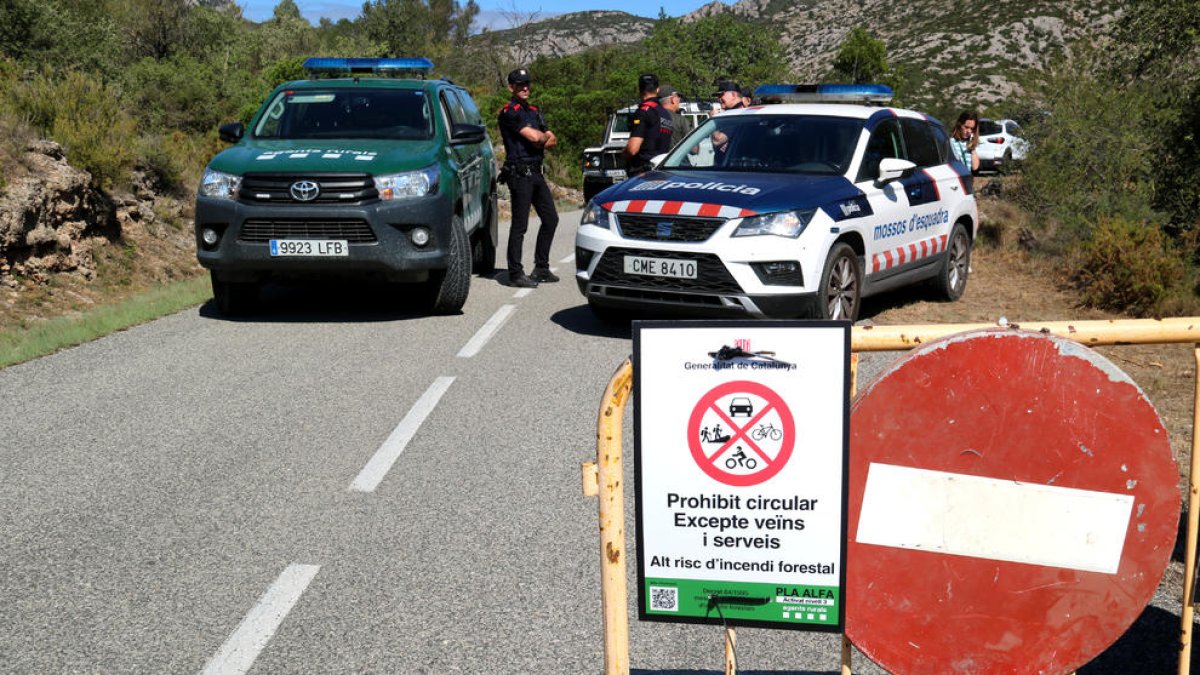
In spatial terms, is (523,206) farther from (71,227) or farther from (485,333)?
(71,227)

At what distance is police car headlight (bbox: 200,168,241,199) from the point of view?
10211 mm

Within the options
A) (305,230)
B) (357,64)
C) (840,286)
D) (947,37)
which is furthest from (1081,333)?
(947,37)

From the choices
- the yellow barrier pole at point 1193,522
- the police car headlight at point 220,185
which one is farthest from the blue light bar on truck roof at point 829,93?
the yellow barrier pole at point 1193,522

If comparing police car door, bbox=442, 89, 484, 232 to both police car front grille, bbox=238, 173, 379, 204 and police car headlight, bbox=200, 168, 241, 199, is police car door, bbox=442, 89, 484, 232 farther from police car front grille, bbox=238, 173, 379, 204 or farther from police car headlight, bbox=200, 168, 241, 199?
police car headlight, bbox=200, 168, 241, 199

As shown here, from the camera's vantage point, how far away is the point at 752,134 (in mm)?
10539

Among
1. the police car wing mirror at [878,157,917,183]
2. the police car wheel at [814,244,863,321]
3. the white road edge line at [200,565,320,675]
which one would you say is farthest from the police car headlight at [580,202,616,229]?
the white road edge line at [200,565,320,675]

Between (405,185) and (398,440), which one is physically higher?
(405,185)

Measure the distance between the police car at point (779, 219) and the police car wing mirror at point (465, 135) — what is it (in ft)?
5.54

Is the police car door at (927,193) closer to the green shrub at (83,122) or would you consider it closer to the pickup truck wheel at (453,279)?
the pickup truck wheel at (453,279)

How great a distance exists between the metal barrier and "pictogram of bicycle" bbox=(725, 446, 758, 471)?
0.86 ft

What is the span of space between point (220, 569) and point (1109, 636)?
3149mm

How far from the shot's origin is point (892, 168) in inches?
Answer: 386

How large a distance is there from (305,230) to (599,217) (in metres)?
2.37

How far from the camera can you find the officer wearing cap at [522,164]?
1250cm
